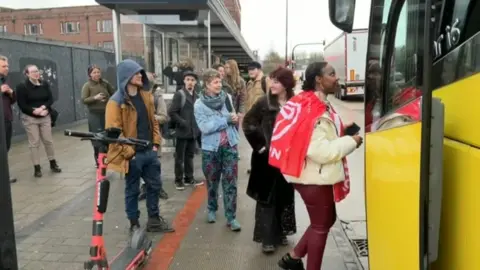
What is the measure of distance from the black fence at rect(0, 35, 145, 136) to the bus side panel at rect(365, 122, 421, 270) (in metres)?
8.37

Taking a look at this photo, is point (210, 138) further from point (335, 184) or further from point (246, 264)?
point (335, 184)

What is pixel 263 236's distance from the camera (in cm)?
414

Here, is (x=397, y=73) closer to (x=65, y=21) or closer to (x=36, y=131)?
(x=36, y=131)

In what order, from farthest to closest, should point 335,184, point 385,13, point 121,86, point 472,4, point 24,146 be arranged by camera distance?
point 24,146 < point 121,86 < point 335,184 < point 385,13 < point 472,4

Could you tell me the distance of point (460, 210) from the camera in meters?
1.50

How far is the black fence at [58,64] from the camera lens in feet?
34.8

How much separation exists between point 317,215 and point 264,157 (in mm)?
966

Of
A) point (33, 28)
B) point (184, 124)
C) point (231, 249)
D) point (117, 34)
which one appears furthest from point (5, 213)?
point (33, 28)

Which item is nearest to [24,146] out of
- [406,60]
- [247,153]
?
[247,153]

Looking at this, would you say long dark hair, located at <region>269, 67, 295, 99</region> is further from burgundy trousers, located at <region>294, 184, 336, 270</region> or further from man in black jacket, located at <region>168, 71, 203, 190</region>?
man in black jacket, located at <region>168, 71, 203, 190</region>

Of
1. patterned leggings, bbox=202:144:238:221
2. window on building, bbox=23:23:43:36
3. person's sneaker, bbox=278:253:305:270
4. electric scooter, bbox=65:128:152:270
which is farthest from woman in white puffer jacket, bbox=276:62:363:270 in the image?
→ window on building, bbox=23:23:43:36

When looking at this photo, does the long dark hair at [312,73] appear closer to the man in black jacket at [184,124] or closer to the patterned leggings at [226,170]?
the patterned leggings at [226,170]

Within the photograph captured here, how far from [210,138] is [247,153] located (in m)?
4.78

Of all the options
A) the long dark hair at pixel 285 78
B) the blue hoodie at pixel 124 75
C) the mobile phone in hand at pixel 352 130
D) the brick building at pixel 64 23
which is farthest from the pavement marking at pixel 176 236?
the brick building at pixel 64 23
